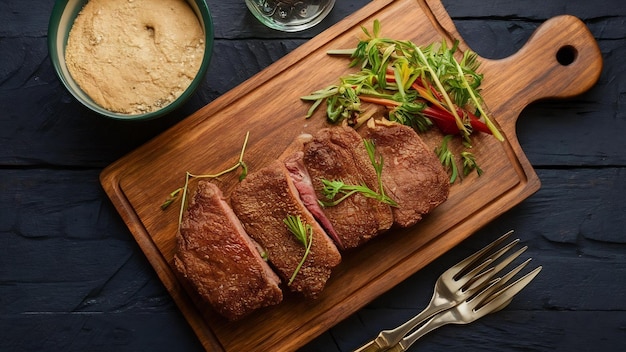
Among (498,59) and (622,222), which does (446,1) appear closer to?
(498,59)

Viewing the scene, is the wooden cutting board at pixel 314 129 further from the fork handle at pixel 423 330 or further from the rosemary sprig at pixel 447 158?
the fork handle at pixel 423 330

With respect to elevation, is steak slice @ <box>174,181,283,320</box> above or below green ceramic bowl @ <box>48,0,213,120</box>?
below

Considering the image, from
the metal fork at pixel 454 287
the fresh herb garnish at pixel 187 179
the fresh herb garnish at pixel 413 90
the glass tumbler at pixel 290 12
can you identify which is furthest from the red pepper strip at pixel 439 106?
the fresh herb garnish at pixel 187 179

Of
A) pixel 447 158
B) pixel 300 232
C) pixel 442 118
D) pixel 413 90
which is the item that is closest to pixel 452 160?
pixel 447 158

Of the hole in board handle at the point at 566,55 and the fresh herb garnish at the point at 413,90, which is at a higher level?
the fresh herb garnish at the point at 413,90

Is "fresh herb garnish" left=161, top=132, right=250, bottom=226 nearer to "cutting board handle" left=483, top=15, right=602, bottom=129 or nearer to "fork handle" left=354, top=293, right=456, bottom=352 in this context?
"fork handle" left=354, top=293, right=456, bottom=352

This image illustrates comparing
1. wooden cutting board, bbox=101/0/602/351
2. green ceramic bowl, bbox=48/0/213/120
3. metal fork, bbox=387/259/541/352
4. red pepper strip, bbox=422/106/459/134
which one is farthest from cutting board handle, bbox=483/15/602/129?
green ceramic bowl, bbox=48/0/213/120

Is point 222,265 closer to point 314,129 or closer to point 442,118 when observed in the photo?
point 314,129
